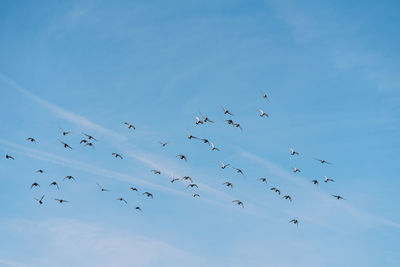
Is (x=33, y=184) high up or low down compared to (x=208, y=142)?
down

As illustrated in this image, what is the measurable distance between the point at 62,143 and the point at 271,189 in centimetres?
6617

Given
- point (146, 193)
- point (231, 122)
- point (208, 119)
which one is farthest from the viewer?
point (146, 193)

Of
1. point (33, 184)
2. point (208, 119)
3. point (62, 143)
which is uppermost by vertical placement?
point (208, 119)

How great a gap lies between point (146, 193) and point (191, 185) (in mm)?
14729

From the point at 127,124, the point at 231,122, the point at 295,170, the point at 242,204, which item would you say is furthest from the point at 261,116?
the point at 127,124

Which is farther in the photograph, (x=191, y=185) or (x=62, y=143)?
(x=191, y=185)

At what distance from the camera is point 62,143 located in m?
128

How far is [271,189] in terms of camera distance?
5773 inches

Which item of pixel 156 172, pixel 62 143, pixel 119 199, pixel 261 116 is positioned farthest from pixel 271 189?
pixel 62 143

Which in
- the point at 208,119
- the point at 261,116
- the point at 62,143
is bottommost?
the point at 62,143

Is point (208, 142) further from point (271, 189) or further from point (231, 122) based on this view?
point (271, 189)

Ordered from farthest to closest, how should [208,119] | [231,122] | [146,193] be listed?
1. [146,193]
2. [231,122]
3. [208,119]

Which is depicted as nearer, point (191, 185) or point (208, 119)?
point (208, 119)

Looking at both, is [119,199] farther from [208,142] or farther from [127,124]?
[208,142]
